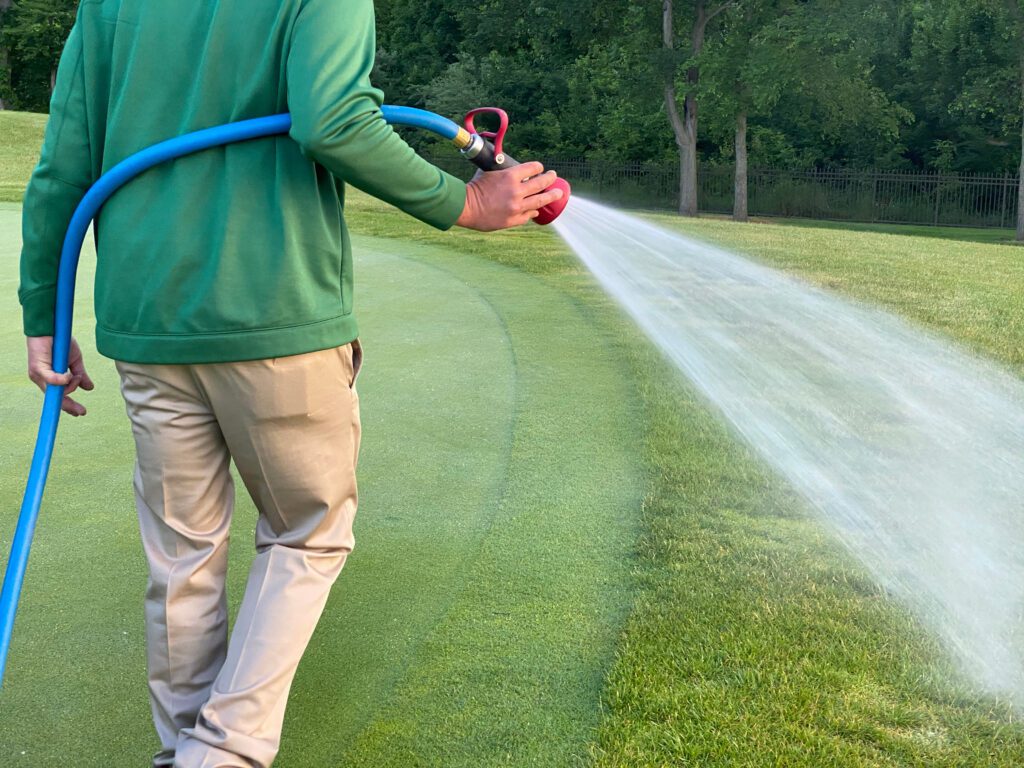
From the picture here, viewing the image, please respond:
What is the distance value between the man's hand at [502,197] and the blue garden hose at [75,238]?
0.12 meters

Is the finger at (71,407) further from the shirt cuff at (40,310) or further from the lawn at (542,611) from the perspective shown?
the lawn at (542,611)

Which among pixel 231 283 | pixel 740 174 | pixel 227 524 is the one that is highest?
pixel 231 283

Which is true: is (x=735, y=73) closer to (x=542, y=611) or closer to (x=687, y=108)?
(x=687, y=108)

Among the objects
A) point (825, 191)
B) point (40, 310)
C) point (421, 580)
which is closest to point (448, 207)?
point (40, 310)

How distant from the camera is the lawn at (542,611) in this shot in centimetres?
245

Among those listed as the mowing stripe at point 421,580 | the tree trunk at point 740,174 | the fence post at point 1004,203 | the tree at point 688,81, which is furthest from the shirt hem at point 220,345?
the fence post at point 1004,203

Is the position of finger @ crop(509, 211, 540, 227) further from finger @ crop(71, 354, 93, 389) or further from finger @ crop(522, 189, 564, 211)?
finger @ crop(71, 354, 93, 389)

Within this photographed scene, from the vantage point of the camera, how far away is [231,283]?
2.02 meters

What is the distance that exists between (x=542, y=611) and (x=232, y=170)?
5.18ft

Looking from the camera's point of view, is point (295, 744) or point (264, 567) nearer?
point (264, 567)

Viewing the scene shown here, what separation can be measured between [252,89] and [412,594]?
165 centimetres

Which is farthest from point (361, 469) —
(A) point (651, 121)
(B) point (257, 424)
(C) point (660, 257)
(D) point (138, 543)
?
(A) point (651, 121)

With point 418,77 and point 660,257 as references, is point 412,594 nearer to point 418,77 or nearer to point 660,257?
point 660,257

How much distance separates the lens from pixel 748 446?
15.7 ft
